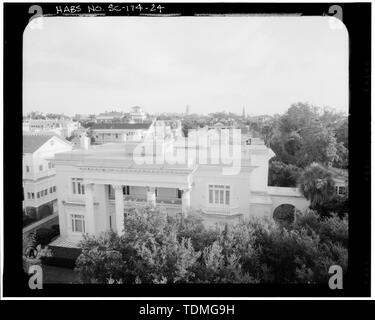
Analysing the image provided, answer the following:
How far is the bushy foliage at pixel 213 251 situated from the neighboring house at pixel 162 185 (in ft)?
0.96

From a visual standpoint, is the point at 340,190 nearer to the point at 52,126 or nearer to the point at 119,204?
the point at 119,204

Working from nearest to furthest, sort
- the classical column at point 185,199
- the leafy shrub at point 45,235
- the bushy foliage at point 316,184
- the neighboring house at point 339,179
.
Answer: the neighboring house at point 339,179 → the bushy foliage at point 316,184 → the leafy shrub at point 45,235 → the classical column at point 185,199

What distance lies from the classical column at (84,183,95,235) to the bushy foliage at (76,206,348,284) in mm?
379

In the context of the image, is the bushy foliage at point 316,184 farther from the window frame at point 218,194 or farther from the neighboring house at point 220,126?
the neighboring house at point 220,126

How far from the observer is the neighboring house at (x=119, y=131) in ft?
12.5

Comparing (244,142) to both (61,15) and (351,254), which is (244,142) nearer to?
(351,254)

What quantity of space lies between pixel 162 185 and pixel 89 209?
42.7 inches

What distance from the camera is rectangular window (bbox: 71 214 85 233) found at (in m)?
3.84

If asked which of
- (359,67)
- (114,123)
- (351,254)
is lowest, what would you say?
(351,254)

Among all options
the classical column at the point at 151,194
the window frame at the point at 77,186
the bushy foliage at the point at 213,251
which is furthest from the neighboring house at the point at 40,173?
the classical column at the point at 151,194

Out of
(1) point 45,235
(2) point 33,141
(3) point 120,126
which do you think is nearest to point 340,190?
(3) point 120,126

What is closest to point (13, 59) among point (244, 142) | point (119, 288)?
point (119, 288)

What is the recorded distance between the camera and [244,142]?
3758 millimetres

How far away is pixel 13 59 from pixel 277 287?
340 centimetres
